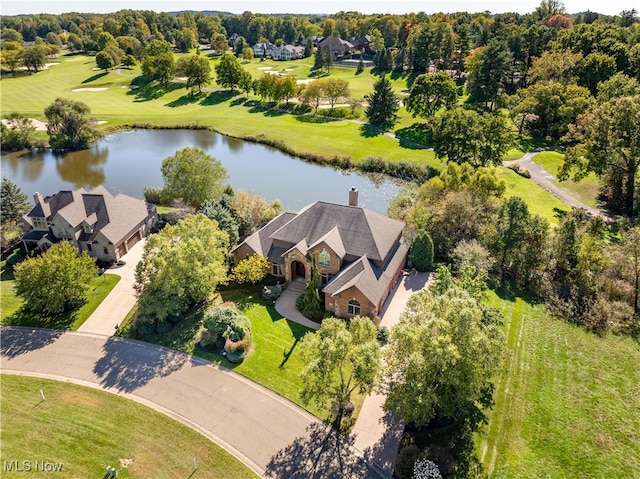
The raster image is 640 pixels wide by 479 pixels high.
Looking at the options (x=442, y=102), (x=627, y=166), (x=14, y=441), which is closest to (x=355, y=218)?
(x=14, y=441)

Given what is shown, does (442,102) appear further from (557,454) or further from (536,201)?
A: (557,454)

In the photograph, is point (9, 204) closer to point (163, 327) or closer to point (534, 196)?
point (163, 327)

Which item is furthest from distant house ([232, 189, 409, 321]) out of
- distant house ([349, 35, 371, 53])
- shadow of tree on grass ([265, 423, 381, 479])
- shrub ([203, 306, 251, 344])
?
distant house ([349, 35, 371, 53])

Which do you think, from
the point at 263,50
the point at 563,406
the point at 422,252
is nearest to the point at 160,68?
the point at 263,50

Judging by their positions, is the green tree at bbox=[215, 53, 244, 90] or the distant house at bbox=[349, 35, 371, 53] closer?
the green tree at bbox=[215, 53, 244, 90]

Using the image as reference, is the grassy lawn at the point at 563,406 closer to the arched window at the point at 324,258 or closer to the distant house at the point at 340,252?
the distant house at the point at 340,252

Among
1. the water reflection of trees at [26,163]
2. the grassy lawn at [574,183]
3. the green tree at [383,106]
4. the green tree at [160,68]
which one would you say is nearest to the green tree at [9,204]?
the water reflection of trees at [26,163]

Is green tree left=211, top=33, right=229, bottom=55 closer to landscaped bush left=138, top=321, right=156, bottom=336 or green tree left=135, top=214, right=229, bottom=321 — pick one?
green tree left=135, top=214, right=229, bottom=321
